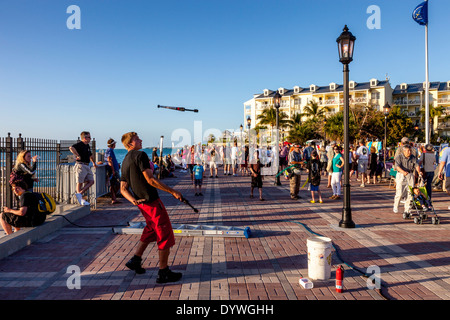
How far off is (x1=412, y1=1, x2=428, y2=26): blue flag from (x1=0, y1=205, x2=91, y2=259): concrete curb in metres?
20.2

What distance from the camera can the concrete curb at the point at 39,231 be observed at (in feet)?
17.8

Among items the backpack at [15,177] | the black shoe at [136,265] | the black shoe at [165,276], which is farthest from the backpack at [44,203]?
the black shoe at [165,276]

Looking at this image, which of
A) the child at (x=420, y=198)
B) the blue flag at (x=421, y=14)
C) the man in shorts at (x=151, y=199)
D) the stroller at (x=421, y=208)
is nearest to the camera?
the man in shorts at (x=151, y=199)

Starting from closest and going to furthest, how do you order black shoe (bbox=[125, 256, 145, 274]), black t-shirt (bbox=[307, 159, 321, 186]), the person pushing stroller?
black shoe (bbox=[125, 256, 145, 274]) < the person pushing stroller < black t-shirt (bbox=[307, 159, 321, 186])

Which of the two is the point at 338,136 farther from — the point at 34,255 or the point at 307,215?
the point at 34,255

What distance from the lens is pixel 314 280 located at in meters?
4.35

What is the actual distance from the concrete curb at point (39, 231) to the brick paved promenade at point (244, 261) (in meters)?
0.14

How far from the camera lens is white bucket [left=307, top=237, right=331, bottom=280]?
14.1 ft

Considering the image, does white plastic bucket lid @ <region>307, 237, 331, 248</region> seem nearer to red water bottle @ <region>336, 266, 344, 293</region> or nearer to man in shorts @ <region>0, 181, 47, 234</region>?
red water bottle @ <region>336, 266, 344, 293</region>

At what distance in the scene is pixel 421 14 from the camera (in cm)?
1894

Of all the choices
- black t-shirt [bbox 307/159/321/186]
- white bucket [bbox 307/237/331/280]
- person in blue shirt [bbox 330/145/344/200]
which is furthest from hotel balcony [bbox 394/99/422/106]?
white bucket [bbox 307/237/331/280]

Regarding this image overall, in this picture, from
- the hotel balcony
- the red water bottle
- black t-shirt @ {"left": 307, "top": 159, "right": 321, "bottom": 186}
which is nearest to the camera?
the red water bottle

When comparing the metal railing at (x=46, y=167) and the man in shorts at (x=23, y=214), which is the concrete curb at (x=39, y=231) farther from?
the metal railing at (x=46, y=167)

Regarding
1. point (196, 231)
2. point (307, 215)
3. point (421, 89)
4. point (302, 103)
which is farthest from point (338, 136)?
point (196, 231)
